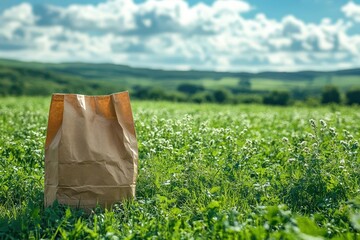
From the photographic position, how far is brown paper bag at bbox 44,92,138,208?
5.64m

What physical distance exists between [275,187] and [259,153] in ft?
4.50

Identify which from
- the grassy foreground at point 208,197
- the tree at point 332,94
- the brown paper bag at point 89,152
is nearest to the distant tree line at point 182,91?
the tree at point 332,94

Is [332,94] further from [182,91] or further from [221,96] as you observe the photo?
[182,91]

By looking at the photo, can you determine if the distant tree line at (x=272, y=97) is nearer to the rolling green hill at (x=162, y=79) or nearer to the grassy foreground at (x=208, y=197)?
the rolling green hill at (x=162, y=79)

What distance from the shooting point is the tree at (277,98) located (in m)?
66.3

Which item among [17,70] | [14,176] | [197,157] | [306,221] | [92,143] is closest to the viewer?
[306,221]

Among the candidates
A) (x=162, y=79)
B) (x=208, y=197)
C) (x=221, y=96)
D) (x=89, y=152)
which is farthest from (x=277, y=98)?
(x=162, y=79)

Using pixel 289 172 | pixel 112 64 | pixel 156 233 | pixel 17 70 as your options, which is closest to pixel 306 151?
pixel 289 172

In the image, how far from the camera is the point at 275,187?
634 centimetres

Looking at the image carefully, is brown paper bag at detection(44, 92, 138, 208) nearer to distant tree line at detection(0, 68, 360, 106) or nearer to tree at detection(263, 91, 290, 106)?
distant tree line at detection(0, 68, 360, 106)

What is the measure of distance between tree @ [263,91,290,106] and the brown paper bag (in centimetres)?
6113

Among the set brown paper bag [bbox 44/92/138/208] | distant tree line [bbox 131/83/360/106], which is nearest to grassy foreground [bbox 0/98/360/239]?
Answer: brown paper bag [bbox 44/92/138/208]

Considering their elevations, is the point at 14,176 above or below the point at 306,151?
below

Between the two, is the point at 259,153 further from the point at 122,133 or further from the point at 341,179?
the point at 122,133
